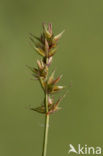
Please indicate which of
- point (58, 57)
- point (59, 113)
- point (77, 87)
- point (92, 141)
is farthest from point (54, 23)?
point (92, 141)

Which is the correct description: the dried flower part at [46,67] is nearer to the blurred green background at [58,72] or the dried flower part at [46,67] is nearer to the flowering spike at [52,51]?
the flowering spike at [52,51]

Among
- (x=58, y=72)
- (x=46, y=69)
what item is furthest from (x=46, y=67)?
(x=58, y=72)

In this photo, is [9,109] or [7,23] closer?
[9,109]

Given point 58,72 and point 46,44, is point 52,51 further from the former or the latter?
point 58,72

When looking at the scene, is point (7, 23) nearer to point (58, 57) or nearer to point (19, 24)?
point (19, 24)

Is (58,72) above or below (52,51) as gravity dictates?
above

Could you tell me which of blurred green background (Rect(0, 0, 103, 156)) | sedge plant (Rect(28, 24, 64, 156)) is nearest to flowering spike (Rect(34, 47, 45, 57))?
sedge plant (Rect(28, 24, 64, 156))

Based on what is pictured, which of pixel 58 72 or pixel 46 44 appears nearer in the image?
pixel 46 44

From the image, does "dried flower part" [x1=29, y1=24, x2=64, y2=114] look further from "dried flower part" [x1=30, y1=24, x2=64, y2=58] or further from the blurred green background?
the blurred green background

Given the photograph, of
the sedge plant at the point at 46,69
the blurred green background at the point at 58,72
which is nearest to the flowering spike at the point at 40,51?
the sedge plant at the point at 46,69
